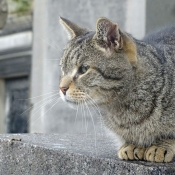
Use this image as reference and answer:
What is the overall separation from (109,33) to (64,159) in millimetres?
606

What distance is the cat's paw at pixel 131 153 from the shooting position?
2.87 m

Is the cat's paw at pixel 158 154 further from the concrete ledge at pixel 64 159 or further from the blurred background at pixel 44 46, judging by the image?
the blurred background at pixel 44 46

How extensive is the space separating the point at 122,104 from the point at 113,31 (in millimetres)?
326

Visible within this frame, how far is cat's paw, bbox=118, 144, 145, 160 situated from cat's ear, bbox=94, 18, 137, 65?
0.38 m

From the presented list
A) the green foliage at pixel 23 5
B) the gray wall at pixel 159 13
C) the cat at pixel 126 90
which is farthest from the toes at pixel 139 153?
the green foliage at pixel 23 5

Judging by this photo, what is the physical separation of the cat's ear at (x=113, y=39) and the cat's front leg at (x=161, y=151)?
381 millimetres

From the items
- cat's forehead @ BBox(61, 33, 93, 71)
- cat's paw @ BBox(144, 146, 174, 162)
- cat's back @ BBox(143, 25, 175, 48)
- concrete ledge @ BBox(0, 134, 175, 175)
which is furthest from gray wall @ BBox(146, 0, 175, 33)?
cat's paw @ BBox(144, 146, 174, 162)

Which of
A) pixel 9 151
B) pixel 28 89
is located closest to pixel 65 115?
pixel 28 89

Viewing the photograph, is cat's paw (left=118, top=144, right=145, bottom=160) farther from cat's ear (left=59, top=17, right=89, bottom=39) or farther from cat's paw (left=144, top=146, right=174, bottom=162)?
cat's ear (left=59, top=17, right=89, bottom=39)

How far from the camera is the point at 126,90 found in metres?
2.90

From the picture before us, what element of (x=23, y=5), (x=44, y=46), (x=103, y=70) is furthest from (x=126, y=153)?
(x=23, y=5)

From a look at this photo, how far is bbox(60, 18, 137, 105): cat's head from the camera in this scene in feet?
9.45

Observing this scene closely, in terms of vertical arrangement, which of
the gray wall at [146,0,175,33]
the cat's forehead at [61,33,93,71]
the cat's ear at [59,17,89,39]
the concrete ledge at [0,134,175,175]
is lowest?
the concrete ledge at [0,134,175,175]

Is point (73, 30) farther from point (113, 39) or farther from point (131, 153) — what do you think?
point (131, 153)
